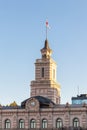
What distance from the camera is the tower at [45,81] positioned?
14925 centimetres

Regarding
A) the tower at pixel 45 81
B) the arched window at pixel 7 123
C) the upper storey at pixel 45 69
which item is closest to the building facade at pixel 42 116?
the arched window at pixel 7 123

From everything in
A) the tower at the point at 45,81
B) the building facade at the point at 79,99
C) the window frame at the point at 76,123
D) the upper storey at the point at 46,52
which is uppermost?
the upper storey at the point at 46,52

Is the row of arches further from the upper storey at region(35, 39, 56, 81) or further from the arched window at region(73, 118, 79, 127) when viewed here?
the upper storey at region(35, 39, 56, 81)

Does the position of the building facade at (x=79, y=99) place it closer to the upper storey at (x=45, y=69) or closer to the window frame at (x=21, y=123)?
the upper storey at (x=45, y=69)

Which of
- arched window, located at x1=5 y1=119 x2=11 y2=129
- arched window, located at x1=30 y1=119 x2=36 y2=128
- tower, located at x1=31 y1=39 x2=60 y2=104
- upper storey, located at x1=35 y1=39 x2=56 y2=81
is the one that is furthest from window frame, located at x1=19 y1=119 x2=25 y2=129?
upper storey, located at x1=35 y1=39 x2=56 y2=81

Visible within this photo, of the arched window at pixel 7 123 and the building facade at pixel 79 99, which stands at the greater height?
the building facade at pixel 79 99

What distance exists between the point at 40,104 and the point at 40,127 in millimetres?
5498

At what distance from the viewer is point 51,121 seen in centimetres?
11306

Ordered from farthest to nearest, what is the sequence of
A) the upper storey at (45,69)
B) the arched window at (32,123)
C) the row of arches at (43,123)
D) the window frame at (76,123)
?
the upper storey at (45,69)
the arched window at (32,123)
the row of arches at (43,123)
the window frame at (76,123)

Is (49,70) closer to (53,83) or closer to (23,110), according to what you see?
(53,83)

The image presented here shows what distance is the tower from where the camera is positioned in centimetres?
14925

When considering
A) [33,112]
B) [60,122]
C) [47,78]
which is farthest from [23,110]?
[47,78]

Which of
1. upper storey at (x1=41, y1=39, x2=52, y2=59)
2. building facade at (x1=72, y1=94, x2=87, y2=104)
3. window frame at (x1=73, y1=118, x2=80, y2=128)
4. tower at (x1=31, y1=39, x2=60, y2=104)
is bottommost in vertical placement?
window frame at (x1=73, y1=118, x2=80, y2=128)

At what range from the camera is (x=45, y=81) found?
150125mm
